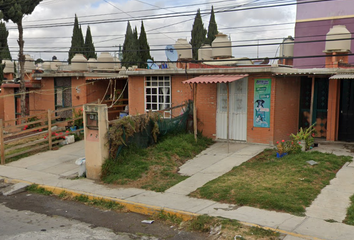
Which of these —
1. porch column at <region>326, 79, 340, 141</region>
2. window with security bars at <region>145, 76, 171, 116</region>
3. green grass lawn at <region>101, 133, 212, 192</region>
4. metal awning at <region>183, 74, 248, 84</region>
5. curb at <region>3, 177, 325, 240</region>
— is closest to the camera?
curb at <region>3, 177, 325, 240</region>

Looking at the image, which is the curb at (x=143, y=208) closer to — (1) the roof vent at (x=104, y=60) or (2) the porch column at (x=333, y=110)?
(2) the porch column at (x=333, y=110)

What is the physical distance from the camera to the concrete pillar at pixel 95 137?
10578 millimetres

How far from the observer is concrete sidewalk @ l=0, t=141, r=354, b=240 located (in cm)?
676

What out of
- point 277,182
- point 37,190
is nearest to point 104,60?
point 37,190

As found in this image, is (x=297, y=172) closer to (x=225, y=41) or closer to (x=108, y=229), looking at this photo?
(x=108, y=229)

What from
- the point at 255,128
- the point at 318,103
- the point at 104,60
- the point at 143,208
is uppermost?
the point at 104,60

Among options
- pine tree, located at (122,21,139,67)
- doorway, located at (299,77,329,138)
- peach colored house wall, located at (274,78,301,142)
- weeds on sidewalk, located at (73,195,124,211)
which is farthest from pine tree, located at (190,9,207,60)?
weeds on sidewalk, located at (73,195,124,211)

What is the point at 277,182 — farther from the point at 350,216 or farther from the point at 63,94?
the point at 63,94

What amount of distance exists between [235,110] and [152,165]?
4809mm

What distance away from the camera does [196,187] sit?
9.55 metres

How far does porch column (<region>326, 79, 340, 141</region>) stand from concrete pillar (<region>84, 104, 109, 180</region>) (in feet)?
28.2

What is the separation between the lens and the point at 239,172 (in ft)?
34.4

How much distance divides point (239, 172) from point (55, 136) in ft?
28.4

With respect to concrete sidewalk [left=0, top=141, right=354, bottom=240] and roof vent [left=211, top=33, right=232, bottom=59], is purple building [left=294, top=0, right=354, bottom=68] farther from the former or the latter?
concrete sidewalk [left=0, top=141, right=354, bottom=240]
